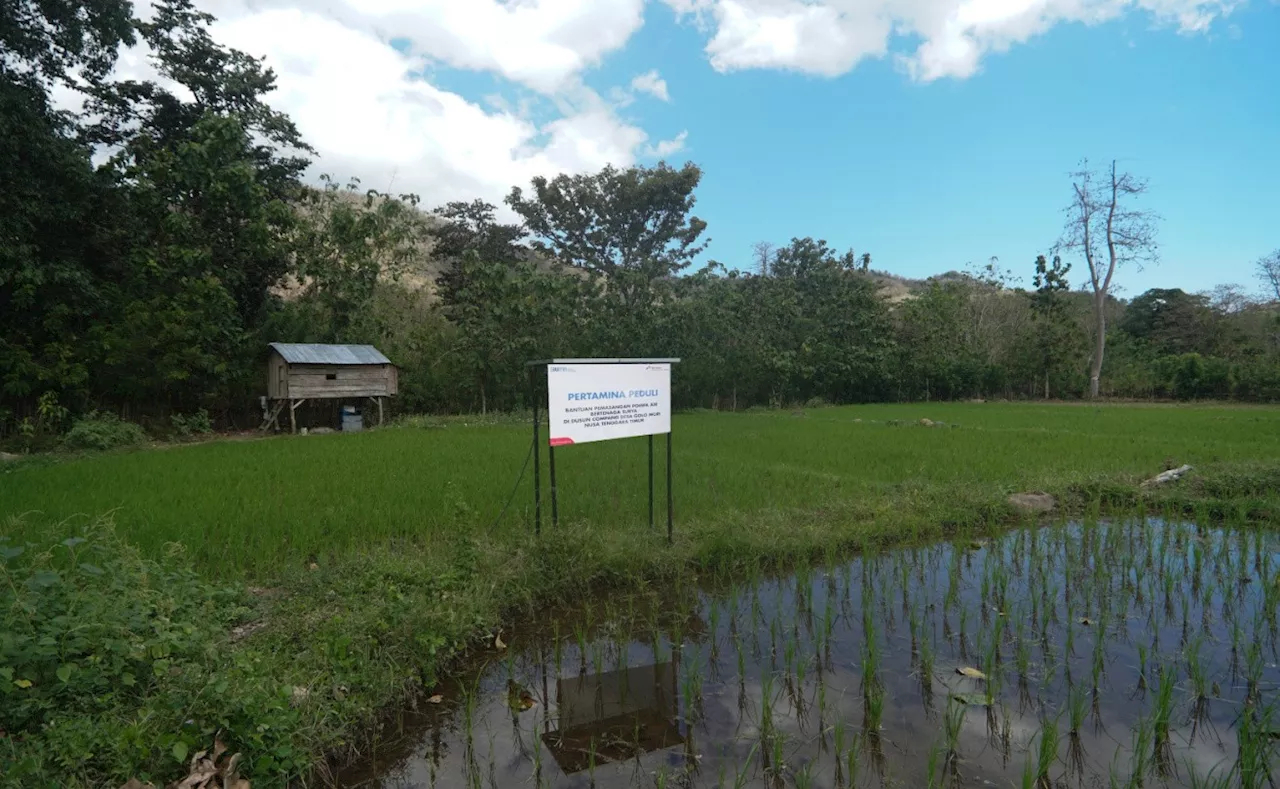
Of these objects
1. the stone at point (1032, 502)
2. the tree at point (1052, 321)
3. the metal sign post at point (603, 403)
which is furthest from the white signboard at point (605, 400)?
the tree at point (1052, 321)

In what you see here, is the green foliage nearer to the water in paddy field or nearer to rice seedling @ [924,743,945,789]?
the water in paddy field

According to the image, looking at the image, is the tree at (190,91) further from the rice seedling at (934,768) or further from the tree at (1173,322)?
the tree at (1173,322)

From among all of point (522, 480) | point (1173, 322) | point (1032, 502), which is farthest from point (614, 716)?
point (1173, 322)

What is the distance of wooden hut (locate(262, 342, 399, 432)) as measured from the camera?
15391 millimetres

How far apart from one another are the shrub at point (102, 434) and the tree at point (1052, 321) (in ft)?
93.2

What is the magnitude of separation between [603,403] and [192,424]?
13324mm

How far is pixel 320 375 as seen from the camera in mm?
15758

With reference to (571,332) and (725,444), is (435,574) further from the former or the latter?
(571,332)

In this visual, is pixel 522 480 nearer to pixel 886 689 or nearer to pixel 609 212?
pixel 886 689

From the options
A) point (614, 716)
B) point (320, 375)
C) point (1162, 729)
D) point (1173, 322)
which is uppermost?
point (1173, 322)

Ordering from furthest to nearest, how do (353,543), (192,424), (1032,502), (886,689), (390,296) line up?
(390,296) < (192,424) < (1032,502) < (353,543) < (886,689)

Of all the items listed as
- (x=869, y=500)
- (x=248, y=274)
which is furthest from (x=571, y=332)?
(x=869, y=500)

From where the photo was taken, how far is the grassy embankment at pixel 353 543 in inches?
108

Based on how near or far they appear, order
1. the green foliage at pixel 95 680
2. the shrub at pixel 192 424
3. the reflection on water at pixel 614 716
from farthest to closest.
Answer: the shrub at pixel 192 424 < the reflection on water at pixel 614 716 < the green foliage at pixel 95 680
